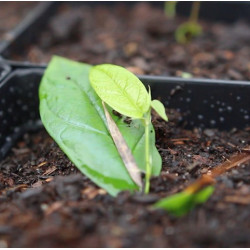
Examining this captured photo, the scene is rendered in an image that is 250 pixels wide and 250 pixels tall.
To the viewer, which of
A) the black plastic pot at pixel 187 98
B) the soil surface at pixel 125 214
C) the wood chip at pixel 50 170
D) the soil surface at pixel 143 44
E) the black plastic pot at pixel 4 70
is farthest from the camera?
the soil surface at pixel 143 44

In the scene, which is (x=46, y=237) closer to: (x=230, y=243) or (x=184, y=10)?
(x=230, y=243)

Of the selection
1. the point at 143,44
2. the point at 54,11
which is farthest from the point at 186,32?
the point at 54,11

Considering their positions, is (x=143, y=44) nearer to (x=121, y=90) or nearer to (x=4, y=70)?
(x=4, y=70)

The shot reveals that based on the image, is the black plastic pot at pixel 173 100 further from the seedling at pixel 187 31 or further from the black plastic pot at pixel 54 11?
the seedling at pixel 187 31

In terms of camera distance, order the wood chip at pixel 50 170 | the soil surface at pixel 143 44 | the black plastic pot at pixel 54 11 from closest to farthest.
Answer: the wood chip at pixel 50 170 → the soil surface at pixel 143 44 → the black plastic pot at pixel 54 11

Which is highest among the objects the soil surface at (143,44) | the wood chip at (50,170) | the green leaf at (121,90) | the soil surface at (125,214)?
the green leaf at (121,90)

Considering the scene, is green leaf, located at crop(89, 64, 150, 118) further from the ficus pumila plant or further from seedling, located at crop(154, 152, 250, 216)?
seedling, located at crop(154, 152, 250, 216)

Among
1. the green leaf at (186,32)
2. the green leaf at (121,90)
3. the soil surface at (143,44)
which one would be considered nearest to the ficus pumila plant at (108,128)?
the green leaf at (121,90)

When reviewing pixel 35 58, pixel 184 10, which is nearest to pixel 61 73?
pixel 35 58

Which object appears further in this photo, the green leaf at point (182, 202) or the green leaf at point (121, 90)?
the green leaf at point (121, 90)
